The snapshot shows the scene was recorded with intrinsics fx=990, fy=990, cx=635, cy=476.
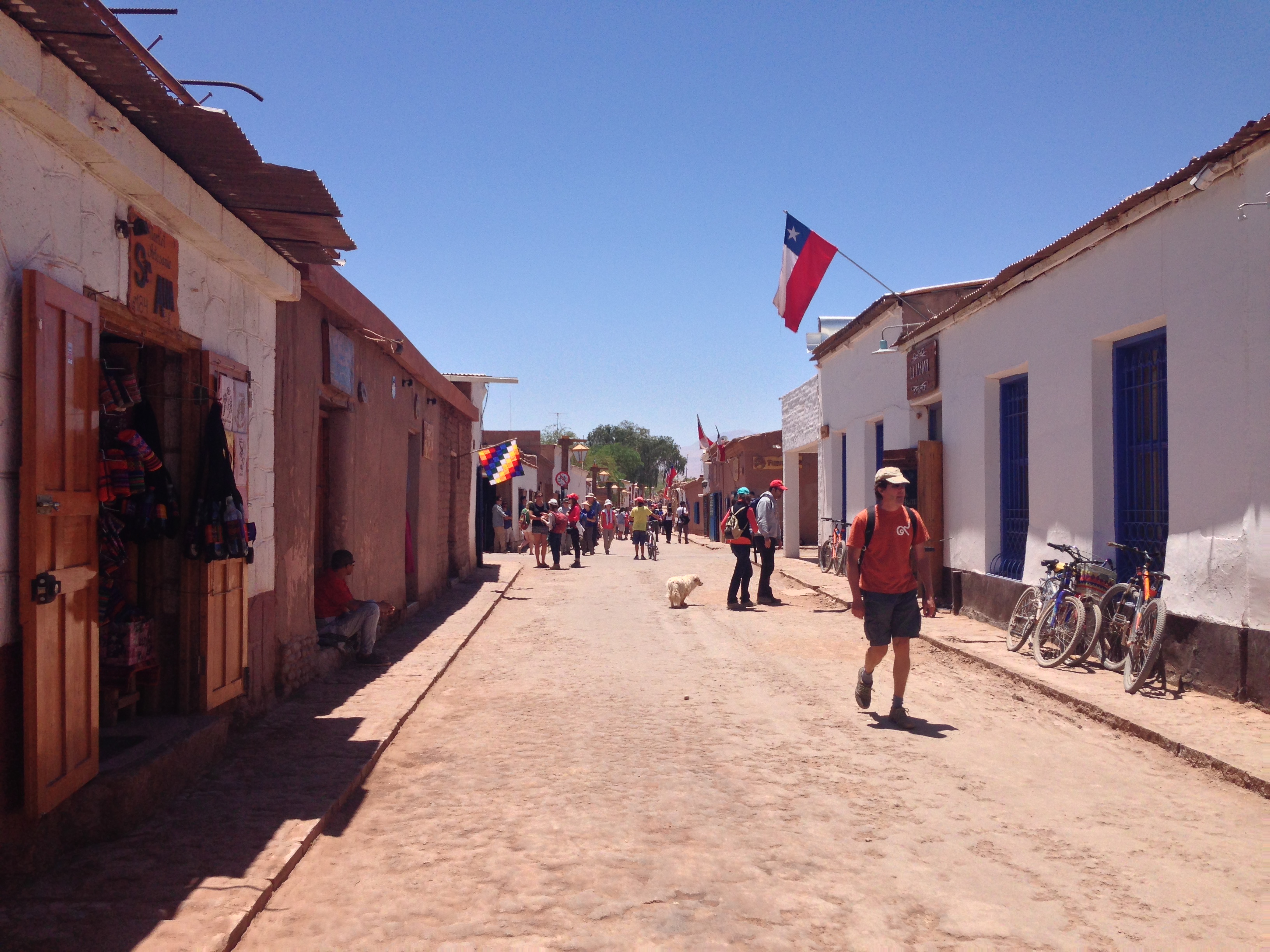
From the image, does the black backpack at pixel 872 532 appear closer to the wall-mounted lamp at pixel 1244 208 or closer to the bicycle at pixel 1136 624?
the bicycle at pixel 1136 624

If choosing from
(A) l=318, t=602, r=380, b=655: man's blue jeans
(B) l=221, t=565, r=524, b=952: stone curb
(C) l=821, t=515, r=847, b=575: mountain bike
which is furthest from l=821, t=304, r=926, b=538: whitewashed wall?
(B) l=221, t=565, r=524, b=952: stone curb

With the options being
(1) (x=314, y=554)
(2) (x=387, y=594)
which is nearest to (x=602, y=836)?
(1) (x=314, y=554)

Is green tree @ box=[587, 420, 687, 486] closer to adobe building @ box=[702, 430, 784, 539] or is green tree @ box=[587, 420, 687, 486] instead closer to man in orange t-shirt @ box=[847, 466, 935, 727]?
adobe building @ box=[702, 430, 784, 539]

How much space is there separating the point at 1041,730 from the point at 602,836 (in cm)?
361

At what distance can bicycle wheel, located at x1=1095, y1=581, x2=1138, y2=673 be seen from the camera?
816 centimetres

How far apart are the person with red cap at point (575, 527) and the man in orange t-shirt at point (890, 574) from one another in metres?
16.6

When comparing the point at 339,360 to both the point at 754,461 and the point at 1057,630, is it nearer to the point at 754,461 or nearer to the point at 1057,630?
the point at 1057,630

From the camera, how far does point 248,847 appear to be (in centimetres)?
413

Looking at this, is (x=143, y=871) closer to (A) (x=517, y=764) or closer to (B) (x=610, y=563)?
(A) (x=517, y=764)

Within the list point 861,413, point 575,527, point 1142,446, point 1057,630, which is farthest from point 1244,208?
point 575,527

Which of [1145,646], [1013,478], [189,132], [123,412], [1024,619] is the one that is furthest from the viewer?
[1013,478]

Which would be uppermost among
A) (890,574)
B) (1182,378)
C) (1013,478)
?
(1182,378)

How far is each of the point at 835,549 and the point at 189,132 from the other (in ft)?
54.0

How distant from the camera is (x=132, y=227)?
15.6 ft
